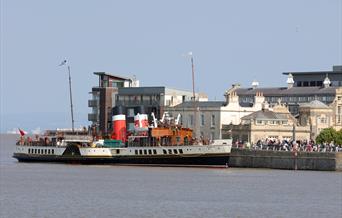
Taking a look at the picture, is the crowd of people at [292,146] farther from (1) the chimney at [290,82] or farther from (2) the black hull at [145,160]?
(1) the chimney at [290,82]

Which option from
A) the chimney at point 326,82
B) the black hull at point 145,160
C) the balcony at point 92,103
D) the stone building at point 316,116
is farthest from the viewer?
the balcony at point 92,103

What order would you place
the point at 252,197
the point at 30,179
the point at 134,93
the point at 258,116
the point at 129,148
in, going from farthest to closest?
1. the point at 134,93
2. the point at 258,116
3. the point at 129,148
4. the point at 30,179
5. the point at 252,197

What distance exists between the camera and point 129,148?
455ft

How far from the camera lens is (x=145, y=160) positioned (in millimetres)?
137375

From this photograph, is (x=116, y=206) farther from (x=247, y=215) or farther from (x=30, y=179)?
(x=30, y=179)

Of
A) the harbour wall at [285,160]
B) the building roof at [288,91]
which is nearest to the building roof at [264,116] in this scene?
the building roof at [288,91]

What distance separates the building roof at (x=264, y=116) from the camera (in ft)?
501

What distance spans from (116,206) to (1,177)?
3187 cm

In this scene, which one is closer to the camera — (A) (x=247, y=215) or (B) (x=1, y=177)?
(A) (x=247, y=215)

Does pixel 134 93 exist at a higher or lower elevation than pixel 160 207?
higher

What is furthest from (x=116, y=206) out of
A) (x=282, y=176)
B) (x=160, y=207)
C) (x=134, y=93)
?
(x=134, y=93)

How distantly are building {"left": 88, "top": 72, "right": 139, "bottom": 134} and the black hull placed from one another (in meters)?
23.4

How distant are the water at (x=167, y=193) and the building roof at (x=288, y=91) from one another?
4001 centimetres

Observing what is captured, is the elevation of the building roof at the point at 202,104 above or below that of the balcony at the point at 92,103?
below
